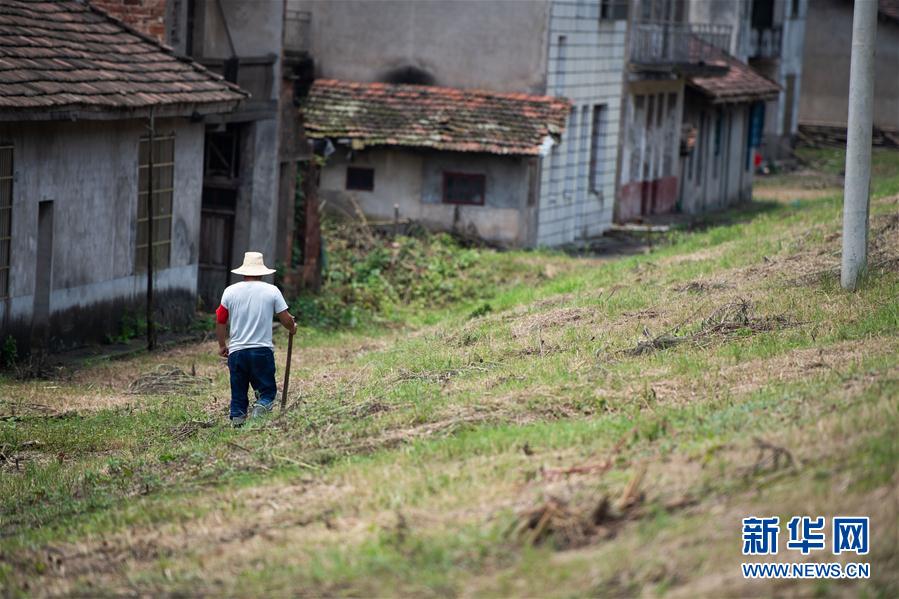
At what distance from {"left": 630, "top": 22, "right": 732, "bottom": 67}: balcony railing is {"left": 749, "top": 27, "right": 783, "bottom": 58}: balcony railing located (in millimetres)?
11183

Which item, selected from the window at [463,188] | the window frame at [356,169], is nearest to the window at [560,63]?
the window at [463,188]

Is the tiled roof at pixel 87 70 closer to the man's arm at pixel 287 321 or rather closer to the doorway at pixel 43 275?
the doorway at pixel 43 275

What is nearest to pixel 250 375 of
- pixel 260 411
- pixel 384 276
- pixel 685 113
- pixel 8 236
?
pixel 260 411

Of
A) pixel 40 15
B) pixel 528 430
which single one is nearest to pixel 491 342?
pixel 528 430

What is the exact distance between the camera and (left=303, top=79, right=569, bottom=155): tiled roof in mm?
26484

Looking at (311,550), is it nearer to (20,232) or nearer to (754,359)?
(754,359)

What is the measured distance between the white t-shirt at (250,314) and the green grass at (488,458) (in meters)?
0.77

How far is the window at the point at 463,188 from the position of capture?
27312mm

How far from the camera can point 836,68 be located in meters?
52.1

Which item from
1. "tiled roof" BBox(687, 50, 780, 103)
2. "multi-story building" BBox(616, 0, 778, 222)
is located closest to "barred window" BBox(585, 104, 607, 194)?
"multi-story building" BBox(616, 0, 778, 222)

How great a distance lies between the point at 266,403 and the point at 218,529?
3915 mm

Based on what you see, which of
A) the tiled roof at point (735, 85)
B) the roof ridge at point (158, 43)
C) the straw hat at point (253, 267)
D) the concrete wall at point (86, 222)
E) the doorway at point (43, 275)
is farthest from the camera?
the tiled roof at point (735, 85)

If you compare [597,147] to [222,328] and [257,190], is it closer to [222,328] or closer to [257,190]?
[257,190]

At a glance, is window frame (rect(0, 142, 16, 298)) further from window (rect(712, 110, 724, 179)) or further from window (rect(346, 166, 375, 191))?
window (rect(712, 110, 724, 179))
